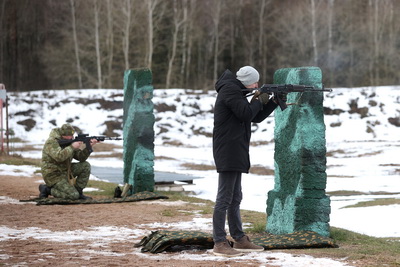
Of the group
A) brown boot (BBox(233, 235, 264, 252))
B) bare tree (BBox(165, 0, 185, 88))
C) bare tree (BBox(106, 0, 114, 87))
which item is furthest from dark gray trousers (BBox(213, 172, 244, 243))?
bare tree (BBox(165, 0, 185, 88))

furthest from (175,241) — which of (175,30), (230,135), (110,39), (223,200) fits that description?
(175,30)

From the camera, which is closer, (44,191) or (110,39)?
(44,191)

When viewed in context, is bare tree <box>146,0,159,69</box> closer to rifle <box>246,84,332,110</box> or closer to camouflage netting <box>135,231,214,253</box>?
rifle <box>246,84,332,110</box>

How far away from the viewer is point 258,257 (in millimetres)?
7102

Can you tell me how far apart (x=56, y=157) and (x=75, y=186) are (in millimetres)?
828

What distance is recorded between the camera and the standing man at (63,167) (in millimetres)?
12414

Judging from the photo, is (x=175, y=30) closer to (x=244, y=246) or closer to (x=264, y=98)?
(x=264, y=98)

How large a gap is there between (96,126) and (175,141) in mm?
3834

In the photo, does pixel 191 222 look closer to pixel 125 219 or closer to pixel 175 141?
pixel 125 219

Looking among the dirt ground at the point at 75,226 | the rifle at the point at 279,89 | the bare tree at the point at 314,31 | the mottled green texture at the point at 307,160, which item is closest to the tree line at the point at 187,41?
the bare tree at the point at 314,31

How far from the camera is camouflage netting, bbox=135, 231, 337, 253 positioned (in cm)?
760

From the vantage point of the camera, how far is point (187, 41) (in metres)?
46.1

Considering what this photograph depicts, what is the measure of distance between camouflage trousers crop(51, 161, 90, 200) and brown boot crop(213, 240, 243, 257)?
594cm

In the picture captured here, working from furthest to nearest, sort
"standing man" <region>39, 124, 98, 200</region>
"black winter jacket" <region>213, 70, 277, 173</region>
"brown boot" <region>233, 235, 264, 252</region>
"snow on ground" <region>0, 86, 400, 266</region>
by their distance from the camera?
"snow on ground" <region>0, 86, 400, 266</region>, "standing man" <region>39, 124, 98, 200</region>, "brown boot" <region>233, 235, 264, 252</region>, "black winter jacket" <region>213, 70, 277, 173</region>
